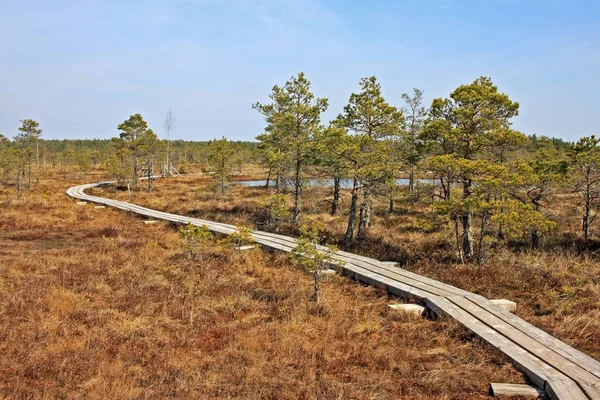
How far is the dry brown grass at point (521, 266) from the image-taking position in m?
9.03

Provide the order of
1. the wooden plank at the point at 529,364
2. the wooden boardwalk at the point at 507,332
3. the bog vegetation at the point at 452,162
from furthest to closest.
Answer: the bog vegetation at the point at 452,162
the wooden boardwalk at the point at 507,332
the wooden plank at the point at 529,364

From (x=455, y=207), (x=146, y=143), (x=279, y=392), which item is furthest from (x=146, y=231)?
(x=146, y=143)

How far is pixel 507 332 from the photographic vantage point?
7.91 meters

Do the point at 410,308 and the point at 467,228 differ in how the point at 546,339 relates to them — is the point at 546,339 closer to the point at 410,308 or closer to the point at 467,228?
the point at 410,308

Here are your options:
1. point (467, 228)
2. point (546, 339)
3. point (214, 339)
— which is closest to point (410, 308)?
point (546, 339)

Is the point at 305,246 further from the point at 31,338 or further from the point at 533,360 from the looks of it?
the point at 31,338

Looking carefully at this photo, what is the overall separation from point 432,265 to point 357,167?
5.67 metres

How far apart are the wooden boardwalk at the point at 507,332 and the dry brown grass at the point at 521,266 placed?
76 cm

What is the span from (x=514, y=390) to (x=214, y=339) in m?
5.57

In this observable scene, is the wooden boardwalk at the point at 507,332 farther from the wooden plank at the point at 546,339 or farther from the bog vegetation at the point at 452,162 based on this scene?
the bog vegetation at the point at 452,162

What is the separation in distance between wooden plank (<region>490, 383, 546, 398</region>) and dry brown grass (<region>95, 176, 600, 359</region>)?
6.48 ft

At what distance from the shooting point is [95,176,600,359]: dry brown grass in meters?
9.03

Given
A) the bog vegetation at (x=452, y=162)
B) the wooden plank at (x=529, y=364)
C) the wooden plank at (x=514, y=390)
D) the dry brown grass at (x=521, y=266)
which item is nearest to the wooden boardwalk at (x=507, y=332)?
the wooden plank at (x=529, y=364)

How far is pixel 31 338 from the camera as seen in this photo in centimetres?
802
